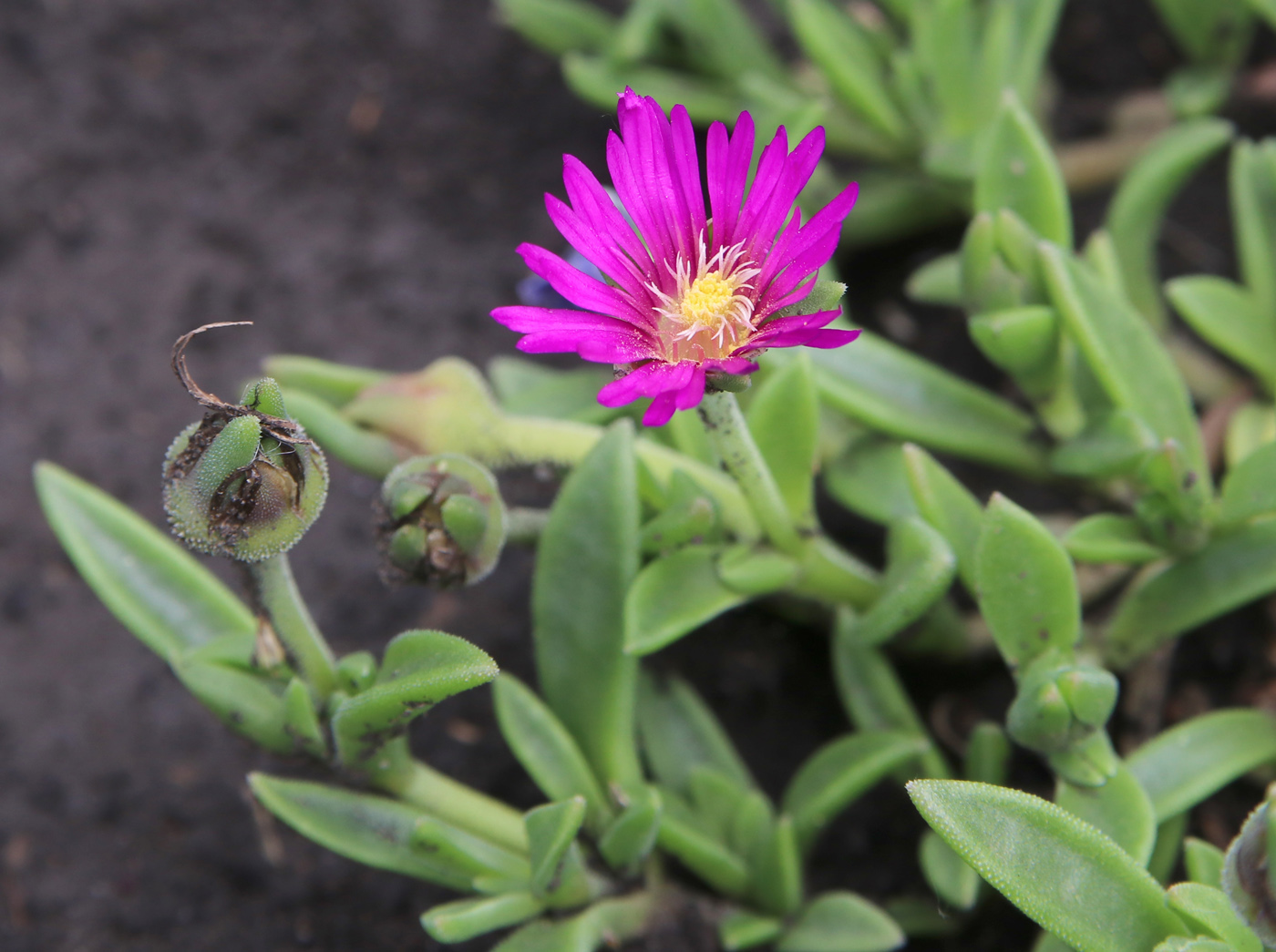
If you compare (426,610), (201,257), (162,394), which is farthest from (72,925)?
(201,257)

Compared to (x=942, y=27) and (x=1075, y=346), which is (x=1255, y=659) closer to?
(x=1075, y=346)

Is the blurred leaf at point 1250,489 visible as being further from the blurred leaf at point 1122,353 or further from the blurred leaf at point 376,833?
the blurred leaf at point 376,833

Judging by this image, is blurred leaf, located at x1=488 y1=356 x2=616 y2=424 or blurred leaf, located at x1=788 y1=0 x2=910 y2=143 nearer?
blurred leaf, located at x1=488 y1=356 x2=616 y2=424

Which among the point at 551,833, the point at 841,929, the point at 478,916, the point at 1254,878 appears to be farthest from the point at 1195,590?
the point at 478,916

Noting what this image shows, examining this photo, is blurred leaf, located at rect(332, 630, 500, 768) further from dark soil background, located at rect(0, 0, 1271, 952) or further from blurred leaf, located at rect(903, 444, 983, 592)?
blurred leaf, located at rect(903, 444, 983, 592)

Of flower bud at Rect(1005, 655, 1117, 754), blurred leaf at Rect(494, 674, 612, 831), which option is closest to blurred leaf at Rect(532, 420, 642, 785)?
blurred leaf at Rect(494, 674, 612, 831)

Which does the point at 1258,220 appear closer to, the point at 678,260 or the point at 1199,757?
the point at 1199,757
